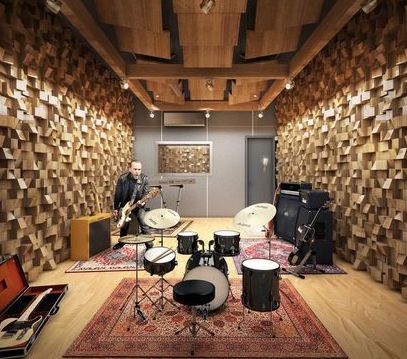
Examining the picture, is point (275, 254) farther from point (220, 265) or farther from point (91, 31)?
point (91, 31)

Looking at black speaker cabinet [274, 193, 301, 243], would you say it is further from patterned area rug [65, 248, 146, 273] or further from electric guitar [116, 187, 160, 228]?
patterned area rug [65, 248, 146, 273]

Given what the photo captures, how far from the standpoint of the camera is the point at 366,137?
11.6 ft

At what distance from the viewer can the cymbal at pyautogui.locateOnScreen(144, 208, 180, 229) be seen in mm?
2896

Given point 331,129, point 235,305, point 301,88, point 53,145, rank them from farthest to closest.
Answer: point 301,88 < point 331,129 < point 53,145 < point 235,305

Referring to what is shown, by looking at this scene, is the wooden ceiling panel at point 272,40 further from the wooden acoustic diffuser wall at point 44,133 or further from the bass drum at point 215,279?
the bass drum at point 215,279

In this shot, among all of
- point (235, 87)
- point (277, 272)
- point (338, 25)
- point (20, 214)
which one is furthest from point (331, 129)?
point (20, 214)

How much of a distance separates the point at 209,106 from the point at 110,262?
4581 millimetres

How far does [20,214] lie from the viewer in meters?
3.17

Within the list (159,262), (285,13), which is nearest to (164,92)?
(285,13)

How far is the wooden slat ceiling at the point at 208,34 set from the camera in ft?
10.5

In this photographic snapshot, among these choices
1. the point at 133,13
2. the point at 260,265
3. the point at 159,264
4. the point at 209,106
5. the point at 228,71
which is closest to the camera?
the point at 260,265

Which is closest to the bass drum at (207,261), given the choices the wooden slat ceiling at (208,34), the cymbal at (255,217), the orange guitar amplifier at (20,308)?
the cymbal at (255,217)

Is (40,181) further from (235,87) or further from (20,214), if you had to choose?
(235,87)

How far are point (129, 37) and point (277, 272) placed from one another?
345 cm
